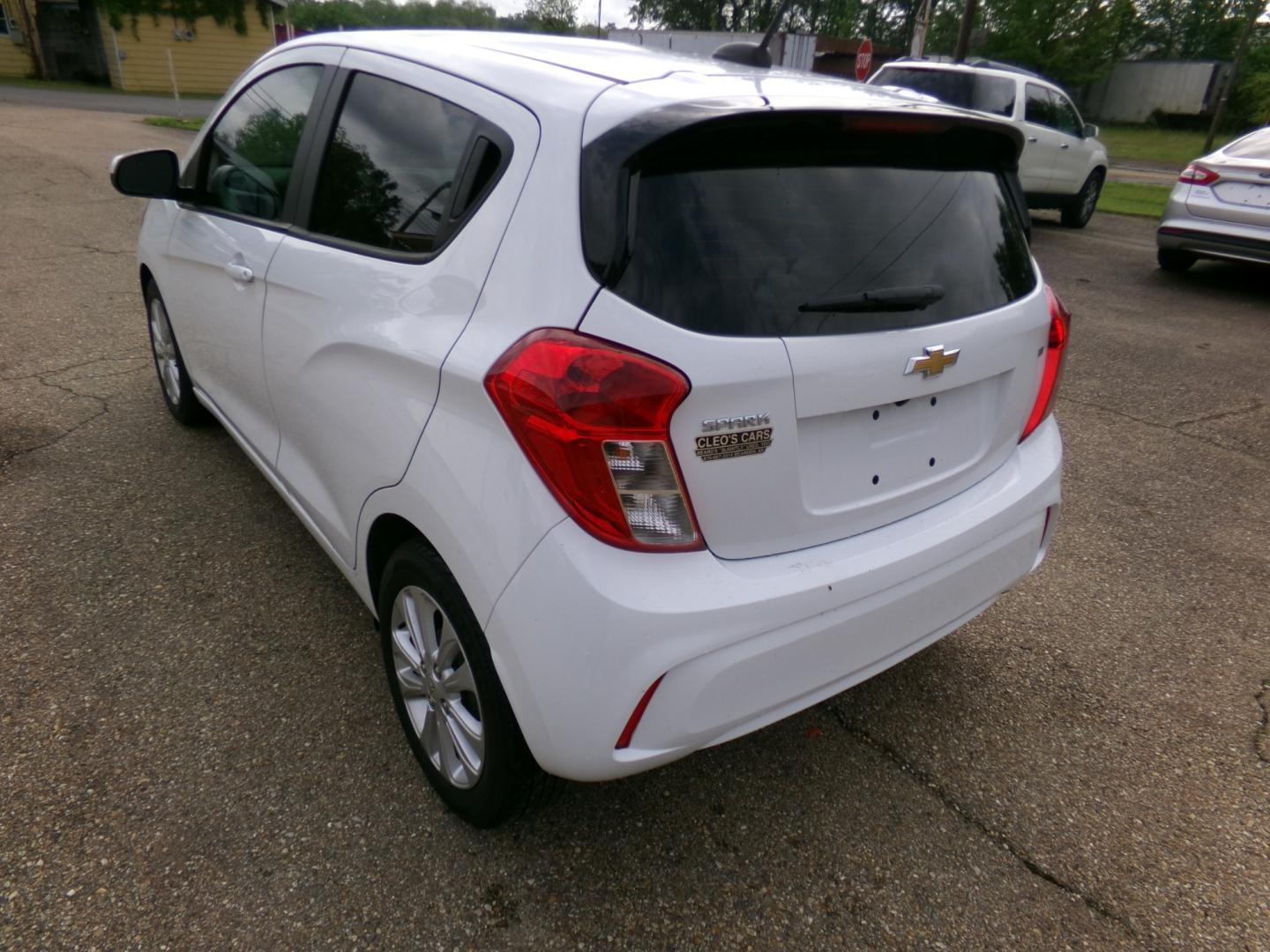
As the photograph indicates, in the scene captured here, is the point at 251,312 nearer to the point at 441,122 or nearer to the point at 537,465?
the point at 441,122

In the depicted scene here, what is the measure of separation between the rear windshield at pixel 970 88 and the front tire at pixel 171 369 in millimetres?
9530

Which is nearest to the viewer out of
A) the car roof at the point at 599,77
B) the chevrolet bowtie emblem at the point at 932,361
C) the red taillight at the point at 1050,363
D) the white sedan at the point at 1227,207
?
the car roof at the point at 599,77

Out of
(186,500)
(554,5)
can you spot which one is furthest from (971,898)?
(554,5)

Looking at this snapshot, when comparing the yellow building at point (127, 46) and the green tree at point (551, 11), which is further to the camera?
the green tree at point (551, 11)

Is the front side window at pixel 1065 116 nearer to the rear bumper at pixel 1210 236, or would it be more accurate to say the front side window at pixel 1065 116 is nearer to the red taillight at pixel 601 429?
the rear bumper at pixel 1210 236

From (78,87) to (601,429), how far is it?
36.7 m

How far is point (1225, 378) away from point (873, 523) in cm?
548

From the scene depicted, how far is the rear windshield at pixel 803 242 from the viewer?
5.49 ft

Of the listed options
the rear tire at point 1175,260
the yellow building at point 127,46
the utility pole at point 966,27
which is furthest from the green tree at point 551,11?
the rear tire at point 1175,260

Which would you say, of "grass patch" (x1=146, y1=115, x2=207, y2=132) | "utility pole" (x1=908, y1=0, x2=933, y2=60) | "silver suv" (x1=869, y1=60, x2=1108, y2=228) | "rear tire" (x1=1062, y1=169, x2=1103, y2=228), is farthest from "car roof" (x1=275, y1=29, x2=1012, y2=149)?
"utility pole" (x1=908, y1=0, x2=933, y2=60)

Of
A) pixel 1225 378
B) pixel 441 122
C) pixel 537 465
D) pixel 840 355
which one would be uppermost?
pixel 441 122

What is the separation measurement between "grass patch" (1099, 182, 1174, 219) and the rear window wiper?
13815 mm

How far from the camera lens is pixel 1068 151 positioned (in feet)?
→ 38.2

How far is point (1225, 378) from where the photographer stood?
606cm
